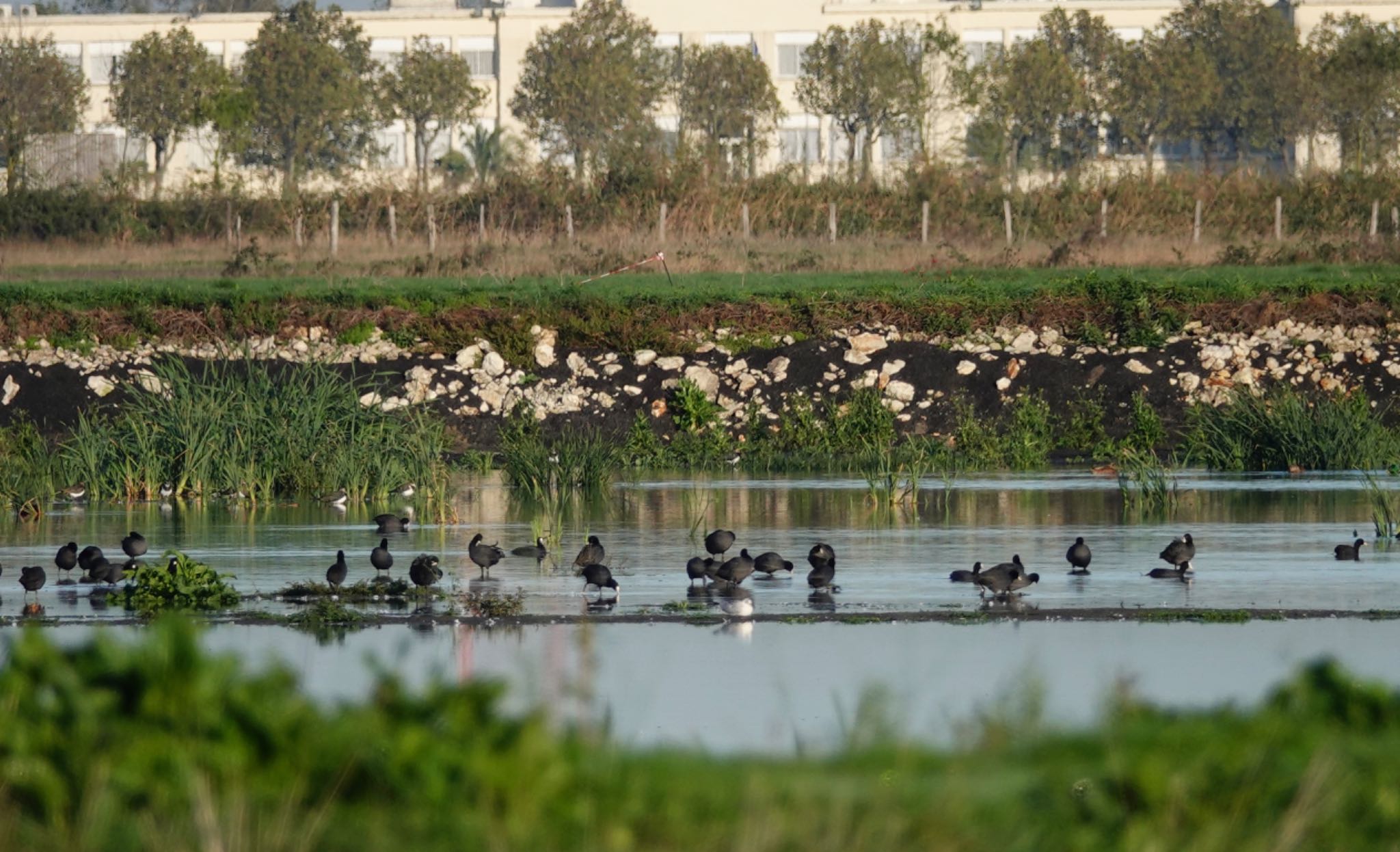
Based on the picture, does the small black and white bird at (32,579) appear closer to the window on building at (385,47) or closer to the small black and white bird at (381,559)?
the small black and white bird at (381,559)

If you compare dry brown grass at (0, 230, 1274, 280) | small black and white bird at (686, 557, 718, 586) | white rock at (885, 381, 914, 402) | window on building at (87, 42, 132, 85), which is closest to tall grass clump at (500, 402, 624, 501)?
white rock at (885, 381, 914, 402)

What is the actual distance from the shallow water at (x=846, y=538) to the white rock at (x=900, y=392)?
160 inches

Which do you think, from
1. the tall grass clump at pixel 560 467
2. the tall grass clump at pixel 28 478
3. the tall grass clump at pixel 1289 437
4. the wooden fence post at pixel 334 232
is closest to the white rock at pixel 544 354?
the tall grass clump at pixel 560 467

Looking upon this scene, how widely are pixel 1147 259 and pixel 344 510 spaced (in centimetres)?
2434

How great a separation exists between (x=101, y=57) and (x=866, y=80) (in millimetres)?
43244

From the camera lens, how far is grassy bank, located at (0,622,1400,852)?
6082mm

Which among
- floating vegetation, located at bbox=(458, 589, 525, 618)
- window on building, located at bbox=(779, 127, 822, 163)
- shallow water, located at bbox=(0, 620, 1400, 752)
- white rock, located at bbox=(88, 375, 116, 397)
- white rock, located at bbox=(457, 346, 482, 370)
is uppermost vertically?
window on building, located at bbox=(779, 127, 822, 163)

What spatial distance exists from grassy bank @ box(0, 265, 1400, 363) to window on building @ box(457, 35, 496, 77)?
72972mm

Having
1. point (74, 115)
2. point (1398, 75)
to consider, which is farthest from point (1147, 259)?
point (74, 115)

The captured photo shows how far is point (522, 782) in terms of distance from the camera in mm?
6098

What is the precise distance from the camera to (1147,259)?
138 ft

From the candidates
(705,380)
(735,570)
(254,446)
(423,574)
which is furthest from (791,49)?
(423,574)

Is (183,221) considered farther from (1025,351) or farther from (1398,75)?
(1398,75)

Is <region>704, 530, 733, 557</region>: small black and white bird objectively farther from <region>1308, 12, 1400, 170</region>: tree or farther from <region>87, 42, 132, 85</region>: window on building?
<region>87, 42, 132, 85</region>: window on building
